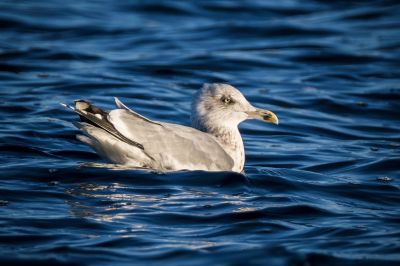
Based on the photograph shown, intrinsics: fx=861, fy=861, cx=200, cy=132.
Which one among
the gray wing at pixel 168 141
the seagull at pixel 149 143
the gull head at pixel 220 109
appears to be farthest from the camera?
the gull head at pixel 220 109

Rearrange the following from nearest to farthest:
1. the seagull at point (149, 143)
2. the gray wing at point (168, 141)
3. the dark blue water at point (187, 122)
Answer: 1. the dark blue water at point (187, 122)
2. the seagull at point (149, 143)
3. the gray wing at point (168, 141)

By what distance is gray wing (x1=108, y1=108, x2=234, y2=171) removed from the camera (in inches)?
334

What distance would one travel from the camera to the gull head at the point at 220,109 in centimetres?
959

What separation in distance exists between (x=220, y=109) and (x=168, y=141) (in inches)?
45.6

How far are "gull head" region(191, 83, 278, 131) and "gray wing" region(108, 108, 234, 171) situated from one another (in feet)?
2.15

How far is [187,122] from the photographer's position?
12117 millimetres

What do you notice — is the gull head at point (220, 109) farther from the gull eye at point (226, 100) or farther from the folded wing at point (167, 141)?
the folded wing at point (167, 141)

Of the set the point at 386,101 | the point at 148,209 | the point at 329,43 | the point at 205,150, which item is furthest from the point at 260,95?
the point at 148,209

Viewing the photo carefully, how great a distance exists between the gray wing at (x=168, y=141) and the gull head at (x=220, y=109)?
25.7 inches

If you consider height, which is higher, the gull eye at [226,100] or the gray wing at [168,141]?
the gull eye at [226,100]

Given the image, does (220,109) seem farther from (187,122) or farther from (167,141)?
(187,122)

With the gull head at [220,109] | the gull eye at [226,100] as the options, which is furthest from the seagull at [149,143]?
the gull eye at [226,100]

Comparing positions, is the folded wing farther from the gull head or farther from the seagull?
the gull head

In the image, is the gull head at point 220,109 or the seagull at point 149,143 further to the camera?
the gull head at point 220,109
